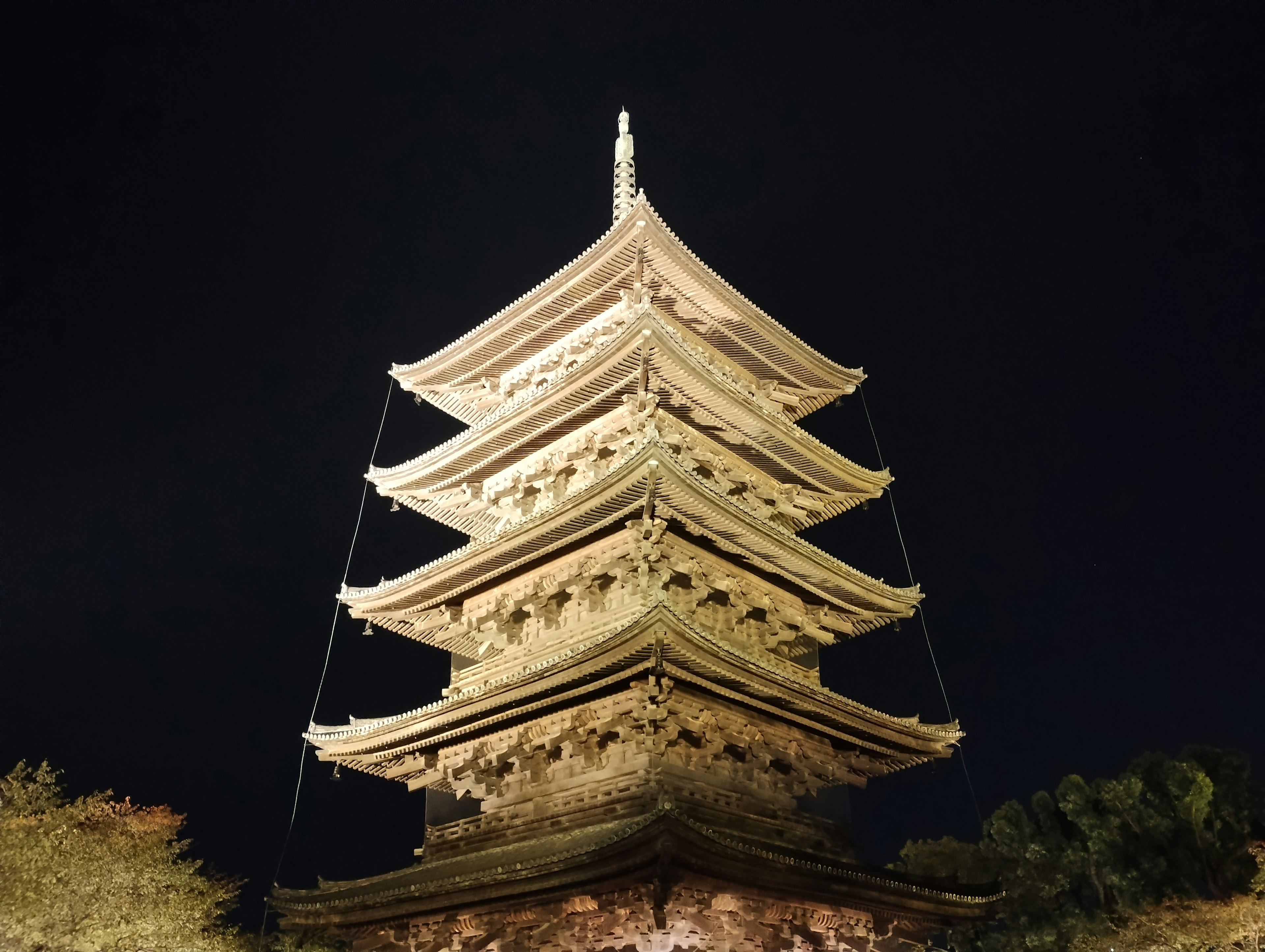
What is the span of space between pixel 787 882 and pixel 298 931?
977cm

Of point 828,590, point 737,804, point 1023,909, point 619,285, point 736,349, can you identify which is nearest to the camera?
point 737,804

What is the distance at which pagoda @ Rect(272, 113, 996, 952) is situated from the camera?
14.5 meters

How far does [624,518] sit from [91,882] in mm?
12997

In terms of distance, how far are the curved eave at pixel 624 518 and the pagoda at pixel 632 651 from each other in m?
0.06

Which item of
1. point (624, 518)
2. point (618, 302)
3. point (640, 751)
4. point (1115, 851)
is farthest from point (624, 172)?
point (1115, 851)

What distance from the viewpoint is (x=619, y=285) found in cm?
2125

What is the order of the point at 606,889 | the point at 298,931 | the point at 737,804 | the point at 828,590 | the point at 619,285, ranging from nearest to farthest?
the point at 606,889
the point at 737,804
the point at 298,931
the point at 828,590
the point at 619,285

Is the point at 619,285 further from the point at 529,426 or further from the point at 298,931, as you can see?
the point at 298,931

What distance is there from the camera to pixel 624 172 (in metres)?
25.4

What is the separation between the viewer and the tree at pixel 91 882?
1727 centimetres

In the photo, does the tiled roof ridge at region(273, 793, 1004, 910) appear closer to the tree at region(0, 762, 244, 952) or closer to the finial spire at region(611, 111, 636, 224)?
the tree at region(0, 762, 244, 952)

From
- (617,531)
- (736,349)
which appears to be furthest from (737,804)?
(736,349)

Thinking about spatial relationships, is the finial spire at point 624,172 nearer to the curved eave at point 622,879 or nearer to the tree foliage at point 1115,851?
the curved eave at point 622,879

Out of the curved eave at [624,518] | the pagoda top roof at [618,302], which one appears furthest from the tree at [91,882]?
the pagoda top roof at [618,302]
